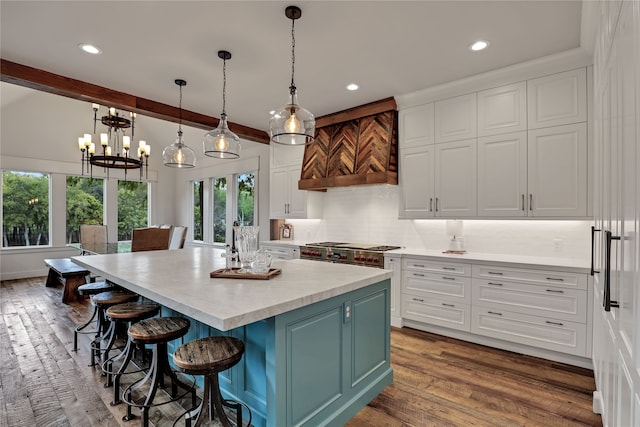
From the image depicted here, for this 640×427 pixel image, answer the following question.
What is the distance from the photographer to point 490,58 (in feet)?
10.2

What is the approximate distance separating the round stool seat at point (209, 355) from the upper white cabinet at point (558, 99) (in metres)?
3.33

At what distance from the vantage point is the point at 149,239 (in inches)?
197

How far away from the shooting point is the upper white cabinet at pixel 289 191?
16.9 ft

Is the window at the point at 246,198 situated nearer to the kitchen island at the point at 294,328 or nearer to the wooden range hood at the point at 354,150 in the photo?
the wooden range hood at the point at 354,150

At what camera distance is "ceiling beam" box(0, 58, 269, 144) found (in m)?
3.23

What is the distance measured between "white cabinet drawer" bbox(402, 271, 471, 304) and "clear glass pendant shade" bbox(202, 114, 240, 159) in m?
2.36

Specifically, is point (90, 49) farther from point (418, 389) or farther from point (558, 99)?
point (558, 99)

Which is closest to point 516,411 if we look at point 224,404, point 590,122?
point 224,404

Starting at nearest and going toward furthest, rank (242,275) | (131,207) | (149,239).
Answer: (242,275) → (149,239) → (131,207)

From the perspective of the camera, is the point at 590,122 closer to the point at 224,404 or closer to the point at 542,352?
the point at 542,352

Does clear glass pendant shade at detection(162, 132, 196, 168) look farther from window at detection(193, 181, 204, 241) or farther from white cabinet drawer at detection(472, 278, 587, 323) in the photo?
window at detection(193, 181, 204, 241)

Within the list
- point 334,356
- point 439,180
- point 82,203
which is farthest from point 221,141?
point 82,203

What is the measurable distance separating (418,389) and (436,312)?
1235mm

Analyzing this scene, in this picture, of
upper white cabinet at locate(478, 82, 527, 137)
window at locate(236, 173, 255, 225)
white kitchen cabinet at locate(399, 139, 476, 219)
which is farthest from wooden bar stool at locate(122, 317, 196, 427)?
window at locate(236, 173, 255, 225)
